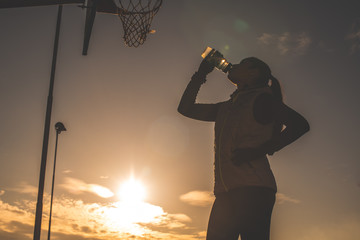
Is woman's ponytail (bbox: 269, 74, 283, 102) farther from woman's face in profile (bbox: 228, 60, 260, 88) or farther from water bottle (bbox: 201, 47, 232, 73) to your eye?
water bottle (bbox: 201, 47, 232, 73)

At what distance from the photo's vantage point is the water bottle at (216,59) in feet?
10.9

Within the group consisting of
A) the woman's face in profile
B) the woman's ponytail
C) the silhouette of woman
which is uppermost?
the woman's face in profile

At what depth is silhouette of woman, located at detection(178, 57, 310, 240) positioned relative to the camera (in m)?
2.42

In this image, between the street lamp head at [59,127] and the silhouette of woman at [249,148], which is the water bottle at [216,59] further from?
the street lamp head at [59,127]

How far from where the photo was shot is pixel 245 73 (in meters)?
2.86

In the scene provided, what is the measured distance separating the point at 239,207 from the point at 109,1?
5158mm

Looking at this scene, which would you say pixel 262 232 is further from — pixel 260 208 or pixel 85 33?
pixel 85 33

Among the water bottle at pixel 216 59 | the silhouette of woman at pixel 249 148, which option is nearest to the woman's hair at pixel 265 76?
the silhouette of woman at pixel 249 148

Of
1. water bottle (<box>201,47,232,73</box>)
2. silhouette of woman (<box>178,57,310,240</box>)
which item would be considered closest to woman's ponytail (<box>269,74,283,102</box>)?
silhouette of woman (<box>178,57,310,240</box>)

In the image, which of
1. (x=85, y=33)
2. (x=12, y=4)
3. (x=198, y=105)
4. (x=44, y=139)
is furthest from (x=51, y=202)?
(x=198, y=105)

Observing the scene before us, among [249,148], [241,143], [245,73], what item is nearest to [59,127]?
[245,73]

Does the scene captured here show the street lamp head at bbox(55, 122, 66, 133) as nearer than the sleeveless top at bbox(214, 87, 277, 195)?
No

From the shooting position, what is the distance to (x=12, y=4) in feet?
17.6

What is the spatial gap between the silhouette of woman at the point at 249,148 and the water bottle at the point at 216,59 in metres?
0.44
